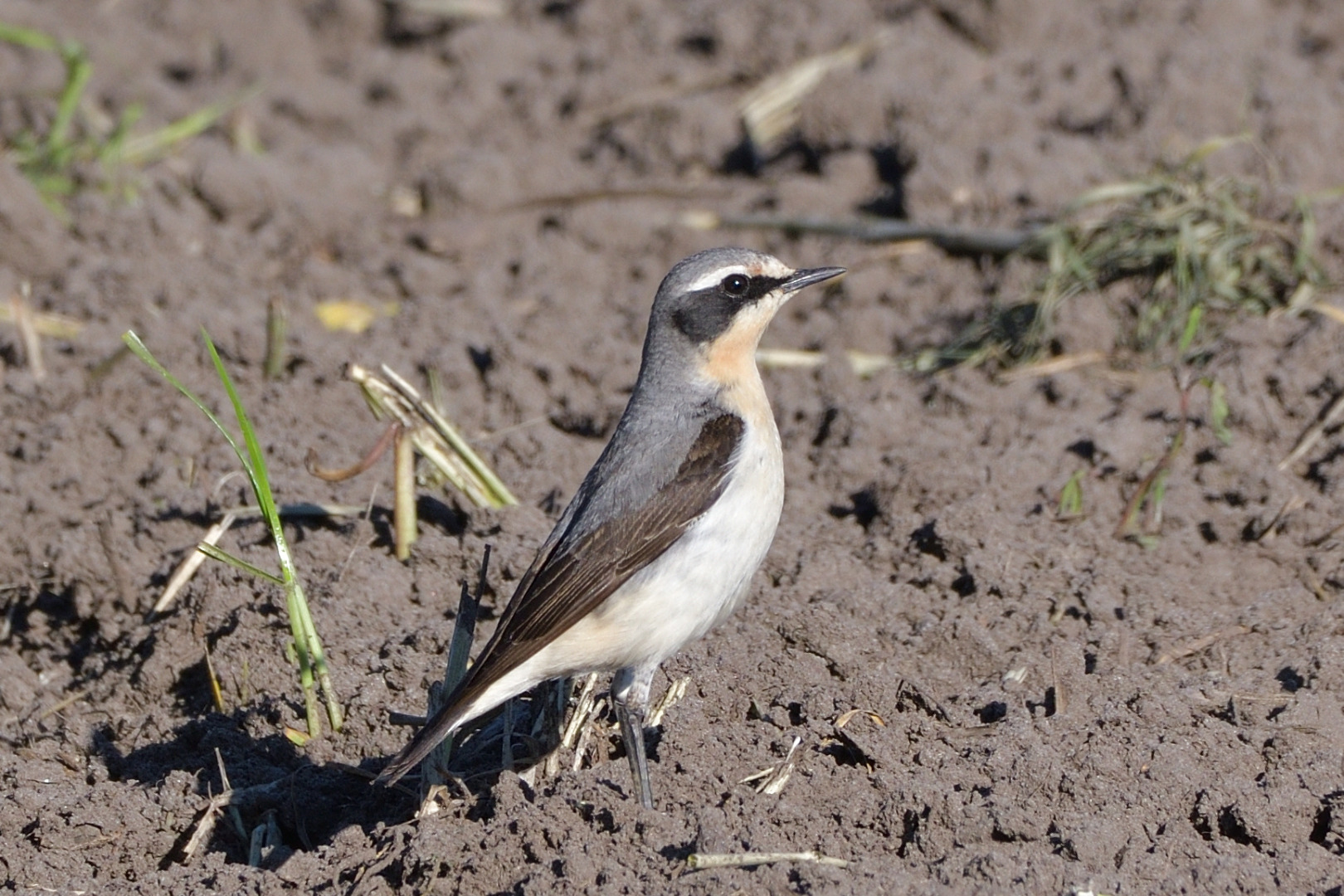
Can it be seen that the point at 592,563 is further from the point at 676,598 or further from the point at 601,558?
the point at 676,598

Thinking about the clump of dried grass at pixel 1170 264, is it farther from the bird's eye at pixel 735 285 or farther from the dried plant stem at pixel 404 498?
the dried plant stem at pixel 404 498

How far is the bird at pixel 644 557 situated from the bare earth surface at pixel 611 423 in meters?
0.33

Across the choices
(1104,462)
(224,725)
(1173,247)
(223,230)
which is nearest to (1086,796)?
(1104,462)

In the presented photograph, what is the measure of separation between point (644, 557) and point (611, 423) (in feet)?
7.28

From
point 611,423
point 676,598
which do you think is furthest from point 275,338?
point 676,598

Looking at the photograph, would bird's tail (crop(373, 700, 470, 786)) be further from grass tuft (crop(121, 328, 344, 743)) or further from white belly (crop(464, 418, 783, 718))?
grass tuft (crop(121, 328, 344, 743))

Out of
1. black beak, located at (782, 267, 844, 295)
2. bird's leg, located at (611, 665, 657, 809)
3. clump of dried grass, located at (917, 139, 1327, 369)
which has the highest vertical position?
black beak, located at (782, 267, 844, 295)

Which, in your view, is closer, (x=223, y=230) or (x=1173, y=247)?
(x=1173, y=247)

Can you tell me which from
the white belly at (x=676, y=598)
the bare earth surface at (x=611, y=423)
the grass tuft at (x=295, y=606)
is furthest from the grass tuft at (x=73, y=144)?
the white belly at (x=676, y=598)

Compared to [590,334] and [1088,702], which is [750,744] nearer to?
[1088,702]

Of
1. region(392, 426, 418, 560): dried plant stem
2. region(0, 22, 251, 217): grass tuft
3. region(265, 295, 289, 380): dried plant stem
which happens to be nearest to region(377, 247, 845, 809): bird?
region(392, 426, 418, 560): dried plant stem

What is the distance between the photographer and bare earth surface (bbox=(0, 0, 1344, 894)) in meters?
5.09

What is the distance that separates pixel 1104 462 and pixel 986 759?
237 cm

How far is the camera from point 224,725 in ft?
19.9
